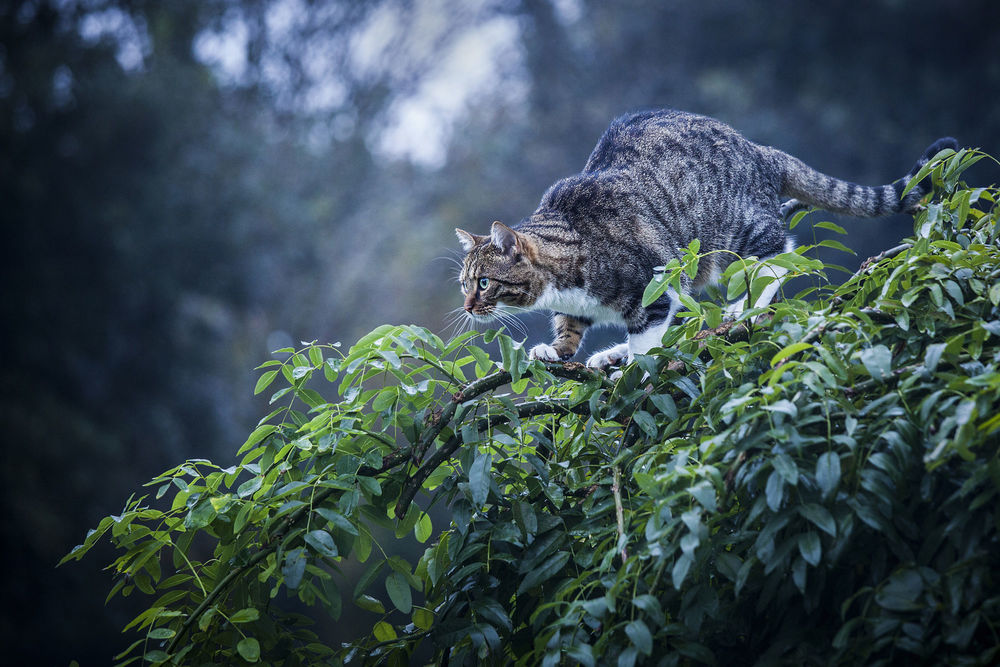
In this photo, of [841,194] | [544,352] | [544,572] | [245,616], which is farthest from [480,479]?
[841,194]

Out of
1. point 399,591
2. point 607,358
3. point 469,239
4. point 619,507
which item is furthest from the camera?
point 469,239

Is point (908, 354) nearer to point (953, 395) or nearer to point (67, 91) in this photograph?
point (953, 395)

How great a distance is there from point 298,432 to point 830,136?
7743 millimetres

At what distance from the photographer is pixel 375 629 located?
119cm

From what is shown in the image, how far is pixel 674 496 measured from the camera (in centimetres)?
85

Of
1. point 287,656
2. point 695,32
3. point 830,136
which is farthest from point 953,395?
point 695,32

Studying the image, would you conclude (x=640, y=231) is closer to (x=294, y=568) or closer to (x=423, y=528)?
(x=423, y=528)

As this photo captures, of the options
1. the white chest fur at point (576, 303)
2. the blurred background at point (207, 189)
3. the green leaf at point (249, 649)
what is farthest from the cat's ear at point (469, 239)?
the blurred background at point (207, 189)

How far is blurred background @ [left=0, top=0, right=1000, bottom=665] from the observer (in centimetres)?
723

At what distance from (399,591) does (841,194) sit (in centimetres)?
159

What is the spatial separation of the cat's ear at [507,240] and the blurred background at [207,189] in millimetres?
4601

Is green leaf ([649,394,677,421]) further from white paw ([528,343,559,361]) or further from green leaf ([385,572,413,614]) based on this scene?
white paw ([528,343,559,361])

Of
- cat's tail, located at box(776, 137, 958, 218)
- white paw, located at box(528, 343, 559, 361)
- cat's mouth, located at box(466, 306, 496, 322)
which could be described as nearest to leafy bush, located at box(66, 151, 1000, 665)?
white paw, located at box(528, 343, 559, 361)

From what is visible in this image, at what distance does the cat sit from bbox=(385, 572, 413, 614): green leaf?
3.45 ft
